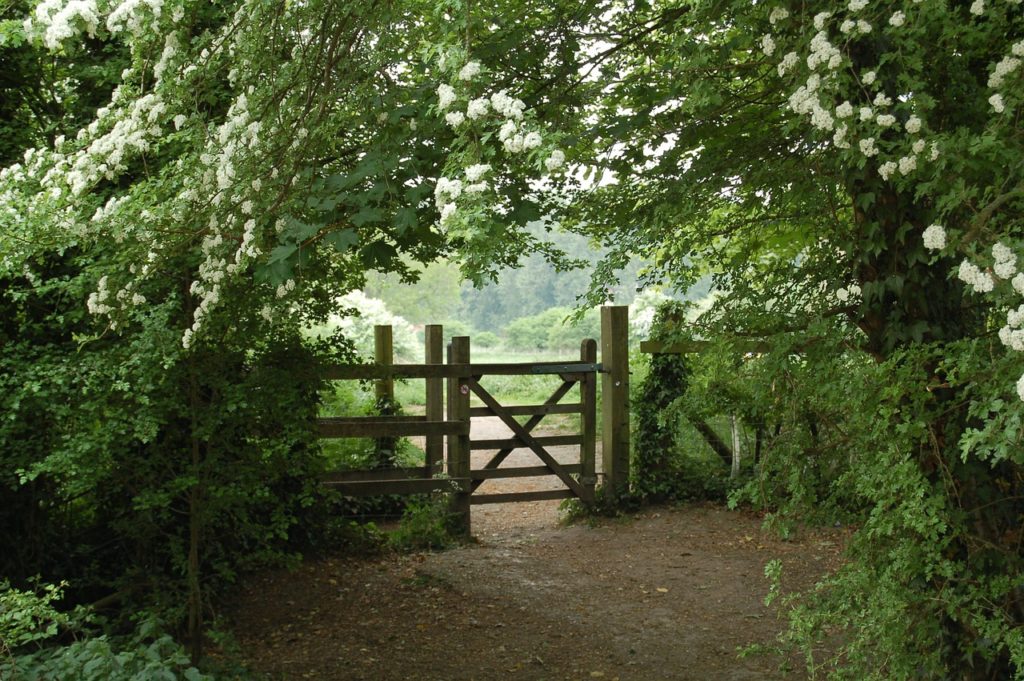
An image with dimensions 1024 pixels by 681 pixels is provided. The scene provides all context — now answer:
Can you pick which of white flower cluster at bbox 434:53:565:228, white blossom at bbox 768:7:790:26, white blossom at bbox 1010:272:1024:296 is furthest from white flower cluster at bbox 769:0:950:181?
white flower cluster at bbox 434:53:565:228

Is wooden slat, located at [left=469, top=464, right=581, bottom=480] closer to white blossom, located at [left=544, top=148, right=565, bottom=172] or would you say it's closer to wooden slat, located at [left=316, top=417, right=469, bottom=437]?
wooden slat, located at [left=316, top=417, right=469, bottom=437]

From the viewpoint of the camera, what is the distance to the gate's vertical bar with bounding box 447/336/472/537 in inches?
294

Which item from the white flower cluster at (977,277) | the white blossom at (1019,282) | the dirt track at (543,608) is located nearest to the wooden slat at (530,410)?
the dirt track at (543,608)

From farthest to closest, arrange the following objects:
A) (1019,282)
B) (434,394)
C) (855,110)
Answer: (434,394) → (855,110) → (1019,282)

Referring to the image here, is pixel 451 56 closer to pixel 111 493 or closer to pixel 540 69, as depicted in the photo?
pixel 540 69

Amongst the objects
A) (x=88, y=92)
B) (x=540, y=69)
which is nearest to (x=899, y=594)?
(x=540, y=69)

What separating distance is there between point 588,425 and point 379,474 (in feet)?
6.26

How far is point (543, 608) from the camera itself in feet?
19.9

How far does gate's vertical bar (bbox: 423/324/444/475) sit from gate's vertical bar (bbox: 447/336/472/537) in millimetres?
128

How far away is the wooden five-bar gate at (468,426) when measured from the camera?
7.20m

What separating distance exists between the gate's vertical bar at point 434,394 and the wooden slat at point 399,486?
0.20 metres

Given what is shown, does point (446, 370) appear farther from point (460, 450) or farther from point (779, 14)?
point (779, 14)

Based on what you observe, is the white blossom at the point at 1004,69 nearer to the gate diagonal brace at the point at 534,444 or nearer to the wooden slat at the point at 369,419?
the wooden slat at the point at 369,419

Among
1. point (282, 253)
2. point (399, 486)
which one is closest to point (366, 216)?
point (282, 253)
